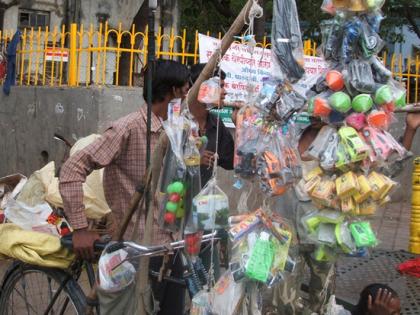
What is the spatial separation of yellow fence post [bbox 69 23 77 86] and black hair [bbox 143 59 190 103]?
444cm

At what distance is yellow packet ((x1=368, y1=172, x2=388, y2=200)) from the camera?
1.97 m

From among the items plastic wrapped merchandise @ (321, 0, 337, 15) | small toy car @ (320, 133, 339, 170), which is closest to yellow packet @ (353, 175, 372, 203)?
small toy car @ (320, 133, 339, 170)

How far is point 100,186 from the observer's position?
12.2ft

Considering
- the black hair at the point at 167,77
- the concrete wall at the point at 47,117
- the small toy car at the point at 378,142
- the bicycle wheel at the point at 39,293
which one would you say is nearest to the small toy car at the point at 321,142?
the small toy car at the point at 378,142

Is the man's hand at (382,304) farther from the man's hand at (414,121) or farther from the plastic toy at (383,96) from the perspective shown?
the plastic toy at (383,96)

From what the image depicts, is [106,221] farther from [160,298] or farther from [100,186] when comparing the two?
[160,298]

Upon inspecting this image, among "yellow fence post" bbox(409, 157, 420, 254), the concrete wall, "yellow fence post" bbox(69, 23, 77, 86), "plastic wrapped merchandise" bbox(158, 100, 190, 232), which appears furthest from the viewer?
"yellow fence post" bbox(69, 23, 77, 86)

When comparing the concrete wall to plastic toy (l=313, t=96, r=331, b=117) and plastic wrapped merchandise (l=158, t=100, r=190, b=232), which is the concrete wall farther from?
plastic toy (l=313, t=96, r=331, b=117)

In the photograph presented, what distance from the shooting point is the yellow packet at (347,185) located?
A: 76.3 inches

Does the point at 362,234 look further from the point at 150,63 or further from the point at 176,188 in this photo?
the point at 150,63

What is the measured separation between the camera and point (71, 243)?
291 centimetres

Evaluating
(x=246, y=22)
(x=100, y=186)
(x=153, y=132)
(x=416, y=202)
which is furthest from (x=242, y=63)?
(x=246, y=22)

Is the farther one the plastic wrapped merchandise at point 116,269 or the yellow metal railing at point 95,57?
the yellow metal railing at point 95,57

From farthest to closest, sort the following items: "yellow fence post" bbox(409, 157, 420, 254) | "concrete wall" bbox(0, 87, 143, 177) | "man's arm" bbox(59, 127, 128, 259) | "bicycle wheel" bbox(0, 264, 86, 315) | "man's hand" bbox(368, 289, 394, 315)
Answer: "concrete wall" bbox(0, 87, 143, 177), "yellow fence post" bbox(409, 157, 420, 254), "bicycle wheel" bbox(0, 264, 86, 315), "man's arm" bbox(59, 127, 128, 259), "man's hand" bbox(368, 289, 394, 315)
